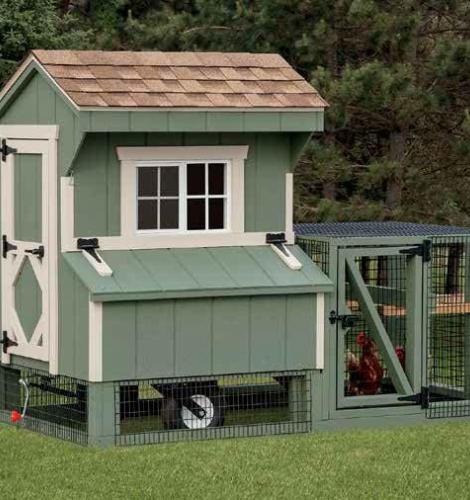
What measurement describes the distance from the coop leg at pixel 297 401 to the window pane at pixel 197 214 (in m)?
1.55

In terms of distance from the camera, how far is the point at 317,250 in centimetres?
1538

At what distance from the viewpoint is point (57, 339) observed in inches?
578

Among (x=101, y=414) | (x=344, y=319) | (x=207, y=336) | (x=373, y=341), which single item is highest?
(x=344, y=319)

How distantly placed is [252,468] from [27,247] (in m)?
3.09

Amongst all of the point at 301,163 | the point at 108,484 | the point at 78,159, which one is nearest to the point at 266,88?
the point at 78,159

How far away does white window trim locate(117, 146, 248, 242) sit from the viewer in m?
14.7

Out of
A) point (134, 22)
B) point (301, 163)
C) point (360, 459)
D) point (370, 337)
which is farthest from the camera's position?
point (134, 22)

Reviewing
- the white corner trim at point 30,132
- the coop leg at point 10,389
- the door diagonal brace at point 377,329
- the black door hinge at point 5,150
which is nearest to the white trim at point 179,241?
the door diagonal brace at point 377,329

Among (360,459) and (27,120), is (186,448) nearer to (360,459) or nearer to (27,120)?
(360,459)

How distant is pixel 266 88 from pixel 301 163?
10711mm

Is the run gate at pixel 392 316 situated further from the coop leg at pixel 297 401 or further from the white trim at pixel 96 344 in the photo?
the white trim at pixel 96 344

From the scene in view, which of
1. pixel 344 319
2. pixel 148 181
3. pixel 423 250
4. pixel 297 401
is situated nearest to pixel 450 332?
pixel 423 250

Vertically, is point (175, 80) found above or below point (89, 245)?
above

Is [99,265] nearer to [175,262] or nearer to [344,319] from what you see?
[175,262]
